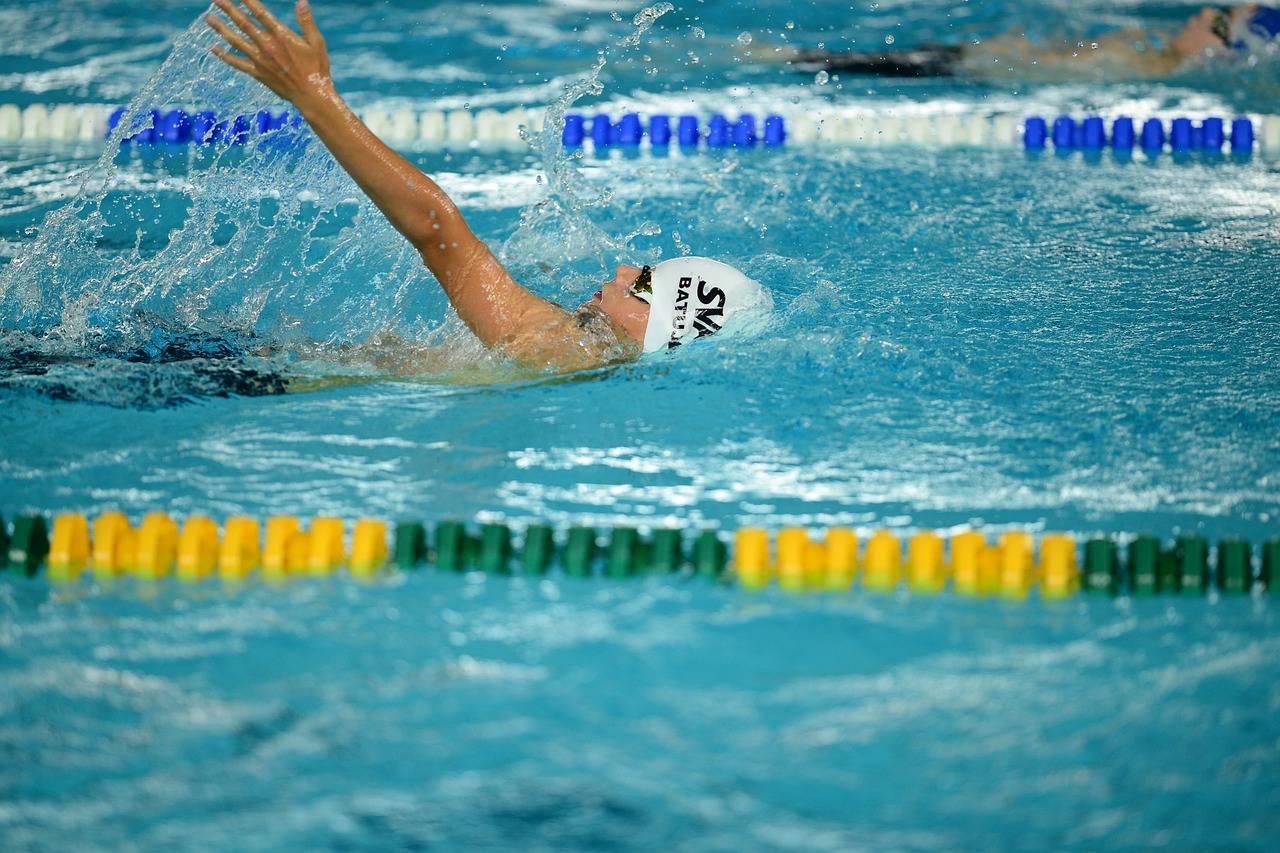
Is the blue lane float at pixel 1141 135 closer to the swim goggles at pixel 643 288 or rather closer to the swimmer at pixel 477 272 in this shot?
the swimmer at pixel 477 272

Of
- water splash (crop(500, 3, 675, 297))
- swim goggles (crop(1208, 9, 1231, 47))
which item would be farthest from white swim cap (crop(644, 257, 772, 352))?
swim goggles (crop(1208, 9, 1231, 47))

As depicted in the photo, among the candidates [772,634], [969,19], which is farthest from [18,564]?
[969,19]

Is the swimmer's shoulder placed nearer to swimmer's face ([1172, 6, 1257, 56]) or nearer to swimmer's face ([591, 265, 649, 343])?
swimmer's face ([591, 265, 649, 343])

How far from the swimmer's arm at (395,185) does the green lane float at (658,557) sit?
2.83 feet

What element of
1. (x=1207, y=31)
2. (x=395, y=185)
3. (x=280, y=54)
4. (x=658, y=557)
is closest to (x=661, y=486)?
(x=658, y=557)

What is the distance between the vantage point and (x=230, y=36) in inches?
109

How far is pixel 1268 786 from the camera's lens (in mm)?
1927

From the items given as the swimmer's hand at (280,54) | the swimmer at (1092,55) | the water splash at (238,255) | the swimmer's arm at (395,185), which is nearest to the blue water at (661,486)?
the water splash at (238,255)

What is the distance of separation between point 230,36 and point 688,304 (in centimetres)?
135

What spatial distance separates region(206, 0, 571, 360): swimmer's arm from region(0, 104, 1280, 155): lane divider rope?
8.07 feet

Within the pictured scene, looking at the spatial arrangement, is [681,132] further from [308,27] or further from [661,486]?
[661,486]

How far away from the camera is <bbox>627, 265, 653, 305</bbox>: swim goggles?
3457 millimetres

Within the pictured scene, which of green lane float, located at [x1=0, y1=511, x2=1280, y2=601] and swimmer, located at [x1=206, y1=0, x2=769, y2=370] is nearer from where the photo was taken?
green lane float, located at [x1=0, y1=511, x2=1280, y2=601]

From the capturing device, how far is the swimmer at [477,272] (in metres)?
2.85
